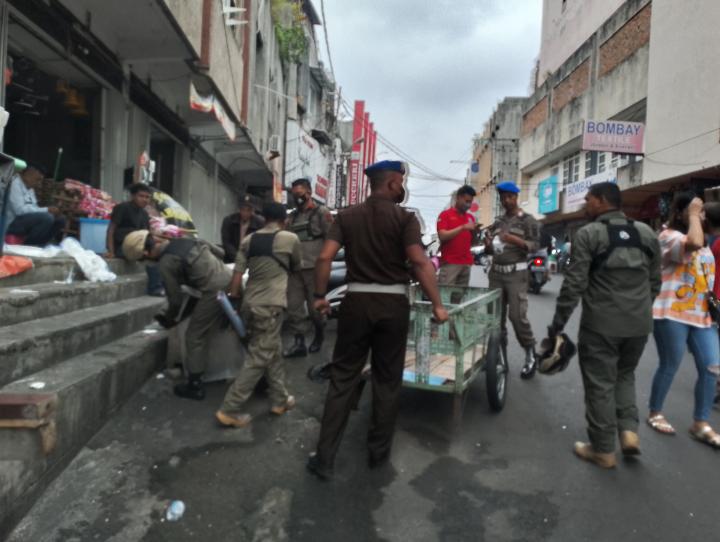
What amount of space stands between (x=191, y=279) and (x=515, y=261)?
3111mm

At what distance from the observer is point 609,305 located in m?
3.46

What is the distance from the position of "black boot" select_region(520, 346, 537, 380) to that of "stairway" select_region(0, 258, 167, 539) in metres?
3.62

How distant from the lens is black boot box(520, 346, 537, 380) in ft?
17.5

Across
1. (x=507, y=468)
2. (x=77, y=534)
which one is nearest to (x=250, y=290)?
(x=77, y=534)

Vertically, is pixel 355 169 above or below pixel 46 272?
above

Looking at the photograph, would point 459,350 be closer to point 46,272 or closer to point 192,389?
point 192,389

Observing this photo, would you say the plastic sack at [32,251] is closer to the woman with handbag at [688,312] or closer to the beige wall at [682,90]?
the woman with handbag at [688,312]

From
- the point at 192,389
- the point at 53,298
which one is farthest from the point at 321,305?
the point at 53,298

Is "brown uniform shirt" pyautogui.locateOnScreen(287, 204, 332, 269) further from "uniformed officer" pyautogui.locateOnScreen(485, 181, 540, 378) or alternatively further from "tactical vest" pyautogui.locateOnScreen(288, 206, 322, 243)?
"uniformed officer" pyautogui.locateOnScreen(485, 181, 540, 378)

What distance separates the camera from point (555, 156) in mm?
27500

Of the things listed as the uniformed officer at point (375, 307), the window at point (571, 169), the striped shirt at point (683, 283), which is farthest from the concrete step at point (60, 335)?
the window at point (571, 169)

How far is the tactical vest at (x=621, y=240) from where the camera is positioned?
3.43m

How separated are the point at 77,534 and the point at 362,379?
6.17 ft

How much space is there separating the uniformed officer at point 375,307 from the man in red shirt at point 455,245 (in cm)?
227
